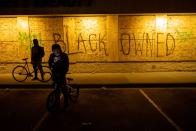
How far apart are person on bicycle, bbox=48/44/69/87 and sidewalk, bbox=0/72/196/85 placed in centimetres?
454

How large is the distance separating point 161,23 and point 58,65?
8.58m

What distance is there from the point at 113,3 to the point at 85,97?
6107 mm

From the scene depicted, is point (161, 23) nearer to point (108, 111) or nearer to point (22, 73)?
point (22, 73)

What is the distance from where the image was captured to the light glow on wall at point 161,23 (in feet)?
57.9

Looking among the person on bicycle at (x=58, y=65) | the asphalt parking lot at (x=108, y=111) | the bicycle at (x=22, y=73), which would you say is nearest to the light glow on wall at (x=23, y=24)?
the bicycle at (x=22, y=73)

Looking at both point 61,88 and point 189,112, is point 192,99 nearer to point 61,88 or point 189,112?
point 189,112

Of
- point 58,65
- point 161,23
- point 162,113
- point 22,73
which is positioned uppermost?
point 161,23

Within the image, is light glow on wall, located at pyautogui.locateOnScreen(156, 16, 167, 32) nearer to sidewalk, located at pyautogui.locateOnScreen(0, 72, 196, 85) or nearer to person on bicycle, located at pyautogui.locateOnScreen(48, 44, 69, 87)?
sidewalk, located at pyautogui.locateOnScreen(0, 72, 196, 85)

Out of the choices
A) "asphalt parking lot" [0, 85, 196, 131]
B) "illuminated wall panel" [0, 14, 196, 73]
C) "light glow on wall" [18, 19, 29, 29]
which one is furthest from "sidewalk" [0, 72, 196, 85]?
"light glow on wall" [18, 19, 29, 29]

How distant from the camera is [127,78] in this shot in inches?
642

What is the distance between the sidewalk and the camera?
15319 millimetres

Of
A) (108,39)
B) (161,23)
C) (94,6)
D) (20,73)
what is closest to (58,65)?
(20,73)

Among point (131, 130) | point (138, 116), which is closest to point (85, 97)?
point (138, 116)

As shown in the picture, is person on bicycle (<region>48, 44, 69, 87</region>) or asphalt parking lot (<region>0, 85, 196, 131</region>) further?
person on bicycle (<region>48, 44, 69, 87</region>)
